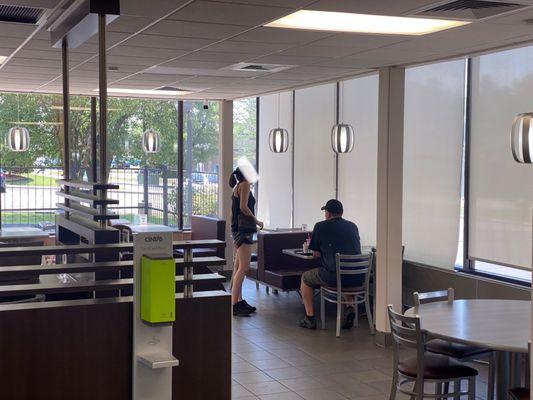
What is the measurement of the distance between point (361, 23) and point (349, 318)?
13.0 feet

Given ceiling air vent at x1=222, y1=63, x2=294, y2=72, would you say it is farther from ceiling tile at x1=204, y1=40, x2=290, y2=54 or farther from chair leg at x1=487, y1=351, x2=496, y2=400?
chair leg at x1=487, y1=351, x2=496, y2=400

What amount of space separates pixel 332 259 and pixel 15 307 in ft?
14.8

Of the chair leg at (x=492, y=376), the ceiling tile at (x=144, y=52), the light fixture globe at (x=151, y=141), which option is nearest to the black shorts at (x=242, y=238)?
the ceiling tile at (x=144, y=52)

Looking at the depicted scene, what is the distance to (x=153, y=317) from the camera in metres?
3.53

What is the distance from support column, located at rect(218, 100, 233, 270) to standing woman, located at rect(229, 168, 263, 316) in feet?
8.44

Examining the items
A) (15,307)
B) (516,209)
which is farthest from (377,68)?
(15,307)

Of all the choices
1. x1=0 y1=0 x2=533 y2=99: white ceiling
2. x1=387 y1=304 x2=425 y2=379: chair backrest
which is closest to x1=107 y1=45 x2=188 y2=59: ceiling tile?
x1=0 y1=0 x2=533 y2=99: white ceiling

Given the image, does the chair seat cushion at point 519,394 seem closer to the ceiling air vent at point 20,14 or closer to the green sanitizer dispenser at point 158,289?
the green sanitizer dispenser at point 158,289

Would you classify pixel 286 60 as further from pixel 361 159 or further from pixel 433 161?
pixel 361 159

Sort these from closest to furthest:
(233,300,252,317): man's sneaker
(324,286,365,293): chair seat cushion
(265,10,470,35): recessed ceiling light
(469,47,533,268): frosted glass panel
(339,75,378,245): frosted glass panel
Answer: (265,10,470,35): recessed ceiling light < (469,47,533,268): frosted glass panel < (324,286,365,293): chair seat cushion < (233,300,252,317): man's sneaker < (339,75,378,245): frosted glass panel

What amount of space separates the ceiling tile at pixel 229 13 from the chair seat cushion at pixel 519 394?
2.45 meters

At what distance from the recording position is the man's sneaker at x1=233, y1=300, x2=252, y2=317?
8391mm

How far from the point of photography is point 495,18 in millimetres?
4512

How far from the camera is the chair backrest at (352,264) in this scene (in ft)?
24.6
